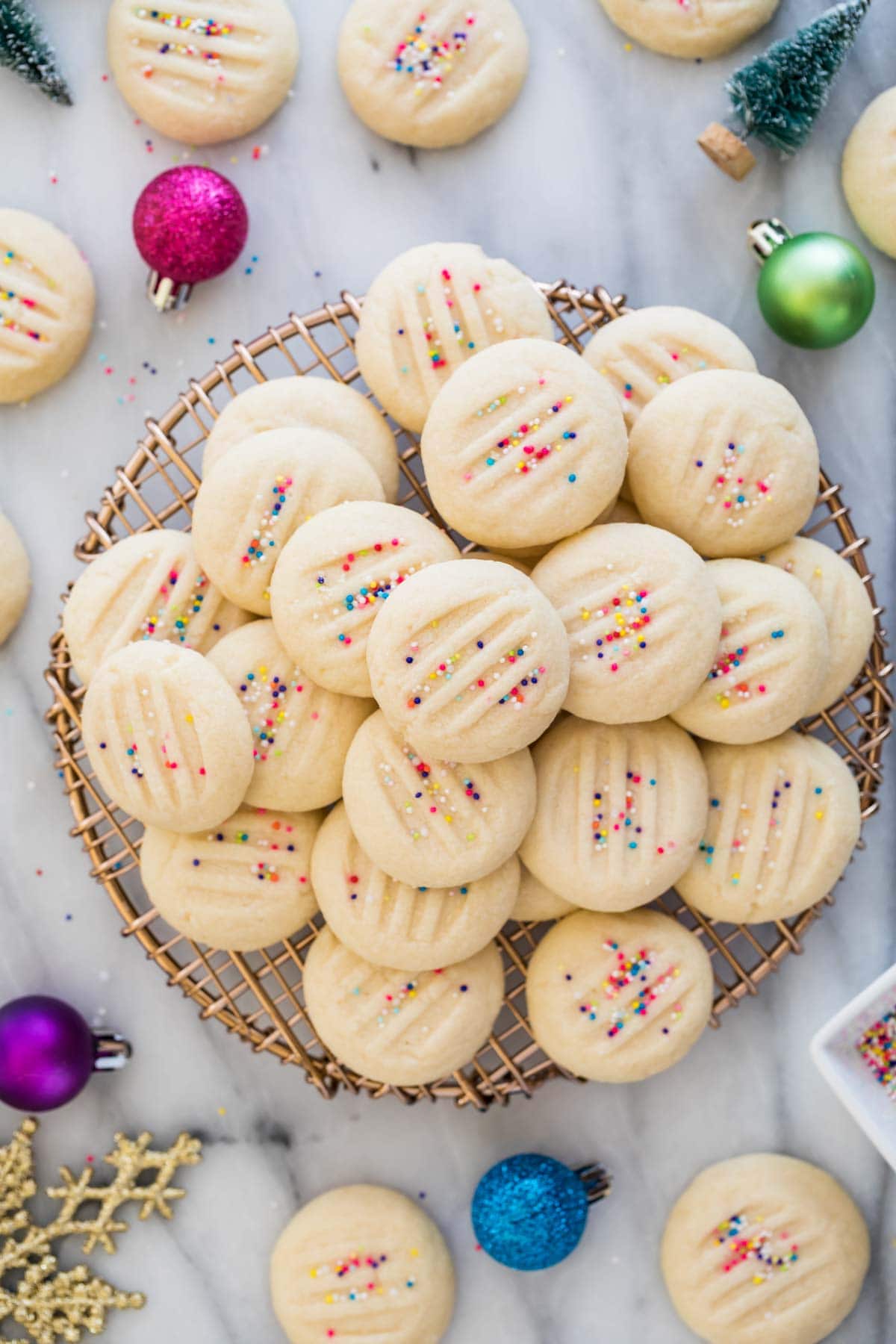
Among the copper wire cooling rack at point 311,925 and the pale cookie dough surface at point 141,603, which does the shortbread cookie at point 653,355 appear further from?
the pale cookie dough surface at point 141,603

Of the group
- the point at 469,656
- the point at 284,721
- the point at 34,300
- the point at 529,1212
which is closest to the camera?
the point at 469,656

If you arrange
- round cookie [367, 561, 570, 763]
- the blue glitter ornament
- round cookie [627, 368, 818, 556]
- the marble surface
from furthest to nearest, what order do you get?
1. the marble surface
2. the blue glitter ornament
3. round cookie [627, 368, 818, 556]
4. round cookie [367, 561, 570, 763]

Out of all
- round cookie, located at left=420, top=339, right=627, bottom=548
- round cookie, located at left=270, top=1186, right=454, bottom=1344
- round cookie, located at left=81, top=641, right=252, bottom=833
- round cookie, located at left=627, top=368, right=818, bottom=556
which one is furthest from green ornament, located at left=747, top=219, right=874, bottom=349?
round cookie, located at left=270, top=1186, right=454, bottom=1344

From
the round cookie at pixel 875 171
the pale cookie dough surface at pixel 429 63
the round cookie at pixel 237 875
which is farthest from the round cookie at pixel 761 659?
the pale cookie dough surface at pixel 429 63

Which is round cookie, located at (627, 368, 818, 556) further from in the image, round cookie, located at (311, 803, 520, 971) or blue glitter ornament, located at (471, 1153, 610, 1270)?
blue glitter ornament, located at (471, 1153, 610, 1270)

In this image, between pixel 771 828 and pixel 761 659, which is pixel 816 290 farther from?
pixel 771 828

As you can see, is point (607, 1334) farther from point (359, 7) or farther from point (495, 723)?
point (359, 7)

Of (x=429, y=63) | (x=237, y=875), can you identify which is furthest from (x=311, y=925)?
(x=429, y=63)
